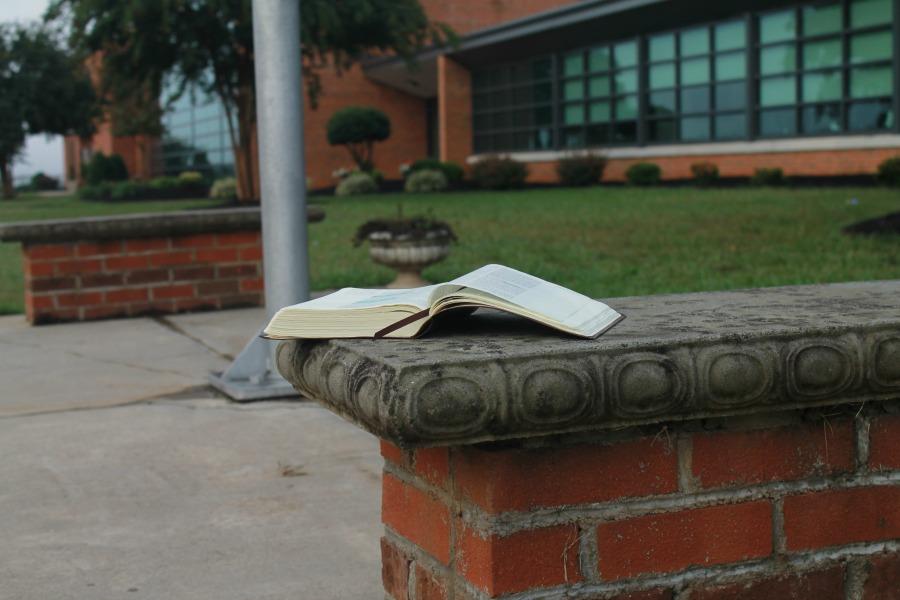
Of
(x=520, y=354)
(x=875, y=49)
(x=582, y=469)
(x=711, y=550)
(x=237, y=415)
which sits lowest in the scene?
(x=237, y=415)

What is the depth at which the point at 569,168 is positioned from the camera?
29.0 meters

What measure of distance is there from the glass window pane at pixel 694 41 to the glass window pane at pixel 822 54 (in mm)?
2858

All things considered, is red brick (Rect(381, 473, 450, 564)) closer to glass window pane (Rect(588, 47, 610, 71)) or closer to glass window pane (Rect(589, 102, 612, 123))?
glass window pane (Rect(589, 102, 612, 123))

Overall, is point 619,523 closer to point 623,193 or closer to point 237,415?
point 237,415

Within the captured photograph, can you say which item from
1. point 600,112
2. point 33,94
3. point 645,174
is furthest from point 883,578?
point 33,94

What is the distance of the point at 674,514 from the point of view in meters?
1.79

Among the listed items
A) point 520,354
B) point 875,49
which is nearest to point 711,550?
point 520,354

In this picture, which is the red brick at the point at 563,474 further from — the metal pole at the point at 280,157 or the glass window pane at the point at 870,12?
the glass window pane at the point at 870,12

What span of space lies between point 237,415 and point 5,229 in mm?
3439

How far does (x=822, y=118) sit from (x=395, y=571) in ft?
78.7

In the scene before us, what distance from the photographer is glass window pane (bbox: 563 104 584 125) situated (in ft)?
102

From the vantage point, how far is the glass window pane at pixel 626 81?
29044 mm

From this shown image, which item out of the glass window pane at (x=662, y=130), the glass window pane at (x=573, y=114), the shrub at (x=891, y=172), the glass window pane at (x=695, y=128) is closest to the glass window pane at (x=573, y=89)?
the glass window pane at (x=573, y=114)

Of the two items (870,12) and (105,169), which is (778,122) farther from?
(105,169)
